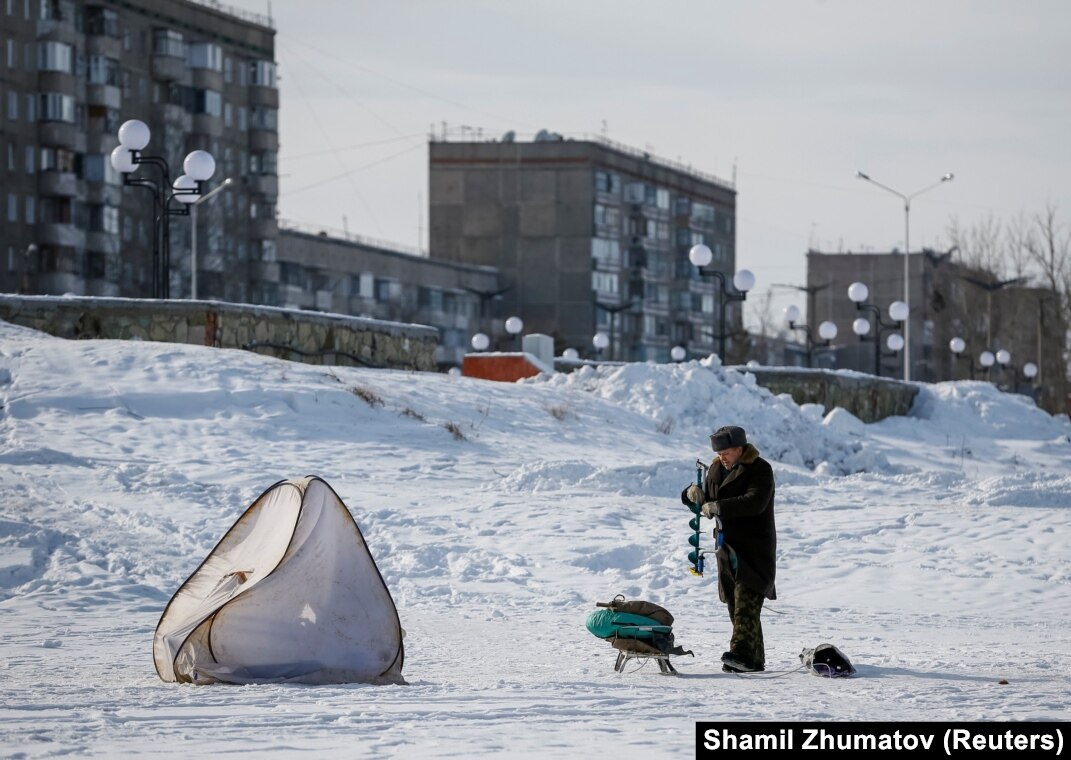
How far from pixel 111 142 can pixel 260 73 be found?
12.3 meters

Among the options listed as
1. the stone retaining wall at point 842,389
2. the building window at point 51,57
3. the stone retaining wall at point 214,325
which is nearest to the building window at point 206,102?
the building window at point 51,57

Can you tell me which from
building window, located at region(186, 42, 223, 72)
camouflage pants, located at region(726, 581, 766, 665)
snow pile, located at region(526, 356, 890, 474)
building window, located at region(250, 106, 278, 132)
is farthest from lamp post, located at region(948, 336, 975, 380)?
camouflage pants, located at region(726, 581, 766, 665)

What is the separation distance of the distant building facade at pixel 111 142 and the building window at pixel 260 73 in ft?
4.69

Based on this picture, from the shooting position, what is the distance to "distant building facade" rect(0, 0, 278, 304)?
217 feet

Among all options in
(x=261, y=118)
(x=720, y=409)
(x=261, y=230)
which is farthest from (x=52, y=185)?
(x=720, y=409)

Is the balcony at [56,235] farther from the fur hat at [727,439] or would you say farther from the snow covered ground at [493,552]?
the fur hat at [727,439]

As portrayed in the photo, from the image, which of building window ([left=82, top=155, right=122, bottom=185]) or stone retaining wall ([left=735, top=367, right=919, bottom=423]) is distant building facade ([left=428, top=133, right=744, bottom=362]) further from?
stone retaining wall ([left=735, top=367, right=919, bottom=423])

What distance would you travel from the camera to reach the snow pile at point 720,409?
2672 cm

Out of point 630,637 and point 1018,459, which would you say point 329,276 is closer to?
point 1018,459

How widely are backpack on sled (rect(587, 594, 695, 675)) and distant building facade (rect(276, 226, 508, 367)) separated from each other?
214 feet

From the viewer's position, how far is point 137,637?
12.3 m

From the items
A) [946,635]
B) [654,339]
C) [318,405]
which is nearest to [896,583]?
[946,635]

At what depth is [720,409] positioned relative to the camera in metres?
27.7

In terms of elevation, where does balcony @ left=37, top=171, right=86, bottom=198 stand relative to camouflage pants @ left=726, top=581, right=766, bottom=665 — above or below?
above
